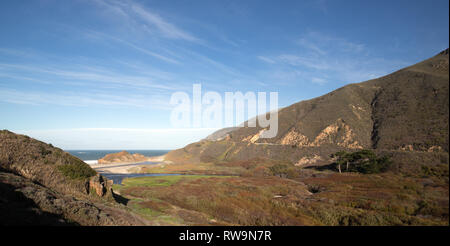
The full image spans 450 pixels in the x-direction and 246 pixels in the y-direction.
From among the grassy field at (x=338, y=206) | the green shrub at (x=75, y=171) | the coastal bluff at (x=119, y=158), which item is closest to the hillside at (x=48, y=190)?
the green shrub at (x=75, y=171)

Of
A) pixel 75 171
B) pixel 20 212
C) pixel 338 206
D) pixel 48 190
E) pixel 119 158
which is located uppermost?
pixel 75 171

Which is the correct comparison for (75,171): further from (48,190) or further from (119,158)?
(119,158)

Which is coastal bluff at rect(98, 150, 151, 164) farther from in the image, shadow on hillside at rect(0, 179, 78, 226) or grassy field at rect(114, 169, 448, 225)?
shadow on hillside at rect(0, 179, 78, 226)

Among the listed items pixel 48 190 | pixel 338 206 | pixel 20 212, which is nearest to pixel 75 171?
pixel 48 190

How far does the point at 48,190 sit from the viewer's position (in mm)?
11789

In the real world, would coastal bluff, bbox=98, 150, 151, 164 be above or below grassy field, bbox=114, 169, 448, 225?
below

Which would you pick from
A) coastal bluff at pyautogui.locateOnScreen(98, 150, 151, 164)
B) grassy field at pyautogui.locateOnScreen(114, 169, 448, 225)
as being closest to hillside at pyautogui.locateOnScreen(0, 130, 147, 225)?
grassy field at pyautogui.locateOnScreen(114, 169, 448, 225)

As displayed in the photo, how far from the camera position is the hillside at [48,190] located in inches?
327

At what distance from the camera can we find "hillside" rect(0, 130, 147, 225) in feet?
27.3

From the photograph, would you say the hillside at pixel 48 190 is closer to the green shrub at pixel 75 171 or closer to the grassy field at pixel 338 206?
the green shrub at pixel 75 171
